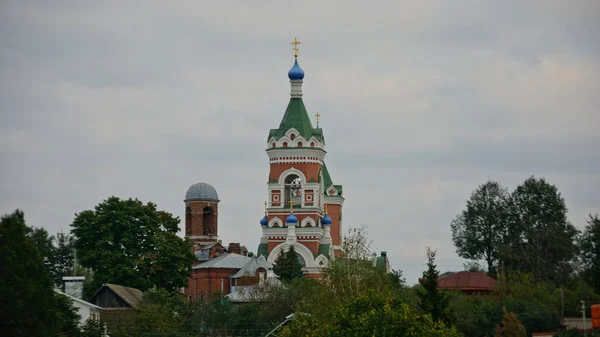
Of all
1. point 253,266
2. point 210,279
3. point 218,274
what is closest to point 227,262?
point 218,274

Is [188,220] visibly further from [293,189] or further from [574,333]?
[574,333]

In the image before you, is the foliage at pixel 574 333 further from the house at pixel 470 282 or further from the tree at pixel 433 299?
the house at pixel 470 282

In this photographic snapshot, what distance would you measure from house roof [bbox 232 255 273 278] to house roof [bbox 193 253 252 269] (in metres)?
3.17

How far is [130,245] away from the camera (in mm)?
→ 81000

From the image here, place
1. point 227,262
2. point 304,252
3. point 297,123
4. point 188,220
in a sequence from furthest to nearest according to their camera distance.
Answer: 1. point 188,220
2. point 227,262
3. point 297,123
4. point 304,252

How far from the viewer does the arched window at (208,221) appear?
122500 mm

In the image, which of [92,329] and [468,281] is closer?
[92,329]

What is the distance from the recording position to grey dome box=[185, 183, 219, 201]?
400 ft

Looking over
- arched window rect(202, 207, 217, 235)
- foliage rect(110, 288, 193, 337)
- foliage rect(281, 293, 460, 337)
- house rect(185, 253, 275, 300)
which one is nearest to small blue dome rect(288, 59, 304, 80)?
house rect(185, 253, 275, 300)

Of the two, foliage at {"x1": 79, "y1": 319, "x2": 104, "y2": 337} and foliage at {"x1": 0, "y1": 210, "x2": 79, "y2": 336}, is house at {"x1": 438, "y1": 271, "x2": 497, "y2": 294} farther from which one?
foliage at {"x1": 0, "y1": 210, "x2": 79, "y2": 336}

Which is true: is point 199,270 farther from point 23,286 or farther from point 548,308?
point 23,286

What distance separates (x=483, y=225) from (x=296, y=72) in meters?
16.2

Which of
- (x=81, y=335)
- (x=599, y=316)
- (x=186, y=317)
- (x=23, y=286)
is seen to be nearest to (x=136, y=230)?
(x=186, y=317)

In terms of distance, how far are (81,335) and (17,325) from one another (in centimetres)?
641
